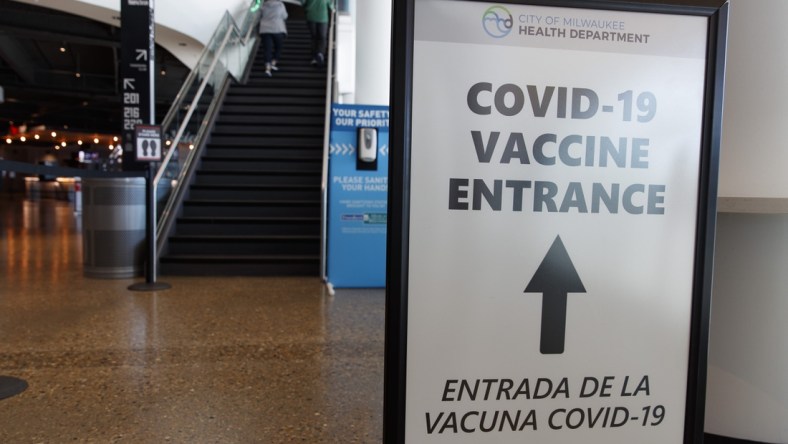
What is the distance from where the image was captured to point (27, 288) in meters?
5.45

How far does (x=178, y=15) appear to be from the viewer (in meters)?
11.8

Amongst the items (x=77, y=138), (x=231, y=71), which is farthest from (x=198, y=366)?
(x=77, y=138)

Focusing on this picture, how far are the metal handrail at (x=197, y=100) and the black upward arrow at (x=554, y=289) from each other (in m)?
5.69

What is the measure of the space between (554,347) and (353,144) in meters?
4.47

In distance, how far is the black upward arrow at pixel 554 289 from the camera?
133cm

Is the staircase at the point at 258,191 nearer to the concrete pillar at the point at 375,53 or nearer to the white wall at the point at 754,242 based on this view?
the concrete pillar at the point at 375,53

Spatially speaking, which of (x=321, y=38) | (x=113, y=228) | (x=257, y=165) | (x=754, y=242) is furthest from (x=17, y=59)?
(x=754, y=242)

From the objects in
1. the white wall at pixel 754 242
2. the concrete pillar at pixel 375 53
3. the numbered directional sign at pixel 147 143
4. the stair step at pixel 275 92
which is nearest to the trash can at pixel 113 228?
the numbered directional sign at pixel 147 143

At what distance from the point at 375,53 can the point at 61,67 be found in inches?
645

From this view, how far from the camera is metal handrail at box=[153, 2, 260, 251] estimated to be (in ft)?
22.2

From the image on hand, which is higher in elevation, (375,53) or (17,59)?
(17,59)

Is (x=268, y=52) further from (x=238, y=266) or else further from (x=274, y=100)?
(x=238, y=266)

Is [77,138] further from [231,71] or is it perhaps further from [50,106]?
[231,71]

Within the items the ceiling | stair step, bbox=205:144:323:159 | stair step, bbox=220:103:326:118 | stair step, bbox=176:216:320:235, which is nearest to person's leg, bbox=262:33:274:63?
stair step, bbox=220:103:326:118
